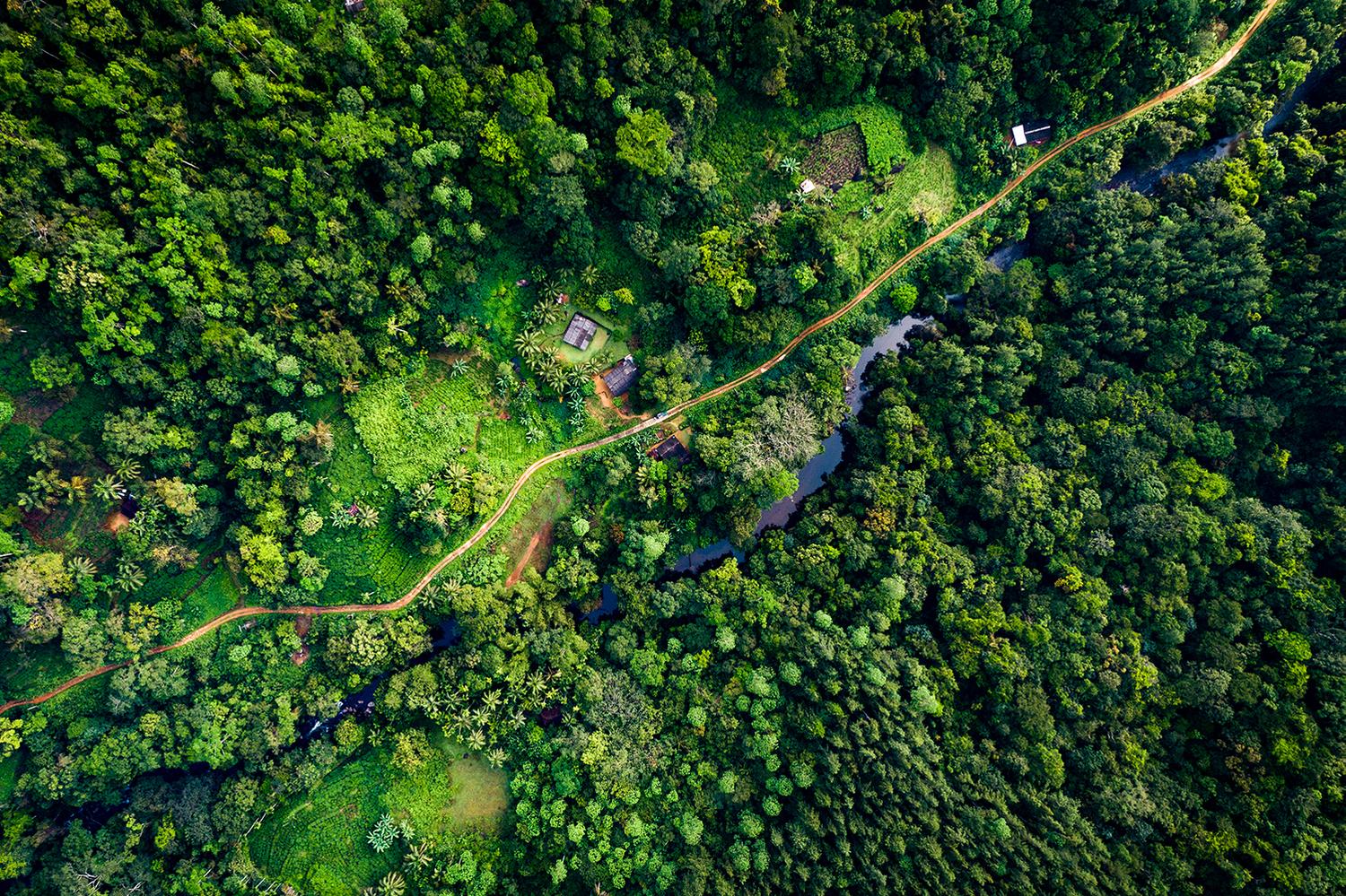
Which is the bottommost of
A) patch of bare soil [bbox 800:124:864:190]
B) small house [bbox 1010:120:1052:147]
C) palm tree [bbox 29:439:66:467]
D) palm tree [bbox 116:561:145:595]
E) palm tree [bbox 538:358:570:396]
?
palm tree [bbox 116:561:145:595]

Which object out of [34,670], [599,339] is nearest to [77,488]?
[34,670]

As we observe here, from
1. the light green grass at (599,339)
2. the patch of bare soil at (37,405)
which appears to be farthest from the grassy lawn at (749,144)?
the patch of bare soil at (37,405)

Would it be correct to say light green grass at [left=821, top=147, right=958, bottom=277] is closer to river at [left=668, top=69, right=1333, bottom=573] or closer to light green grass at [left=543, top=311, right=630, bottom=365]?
river at [left=668, top=69, right=1333, bottom=573]

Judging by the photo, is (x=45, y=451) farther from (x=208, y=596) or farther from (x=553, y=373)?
(x=553, y=373)

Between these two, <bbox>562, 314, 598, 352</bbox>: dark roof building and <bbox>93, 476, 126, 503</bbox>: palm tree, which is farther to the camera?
<bbox>562, 314, 598, 352</bbox>: dark roof building

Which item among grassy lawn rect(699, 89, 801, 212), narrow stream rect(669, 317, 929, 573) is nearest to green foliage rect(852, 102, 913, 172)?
grassy lawn rect(699, 89, 801, 212)

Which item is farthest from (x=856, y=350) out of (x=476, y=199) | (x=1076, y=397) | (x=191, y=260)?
(x=191, y=260)
